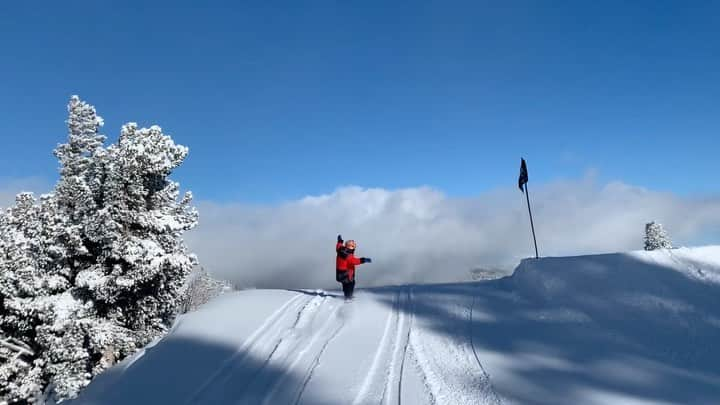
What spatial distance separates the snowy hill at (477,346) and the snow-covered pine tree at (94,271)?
853 centimetres

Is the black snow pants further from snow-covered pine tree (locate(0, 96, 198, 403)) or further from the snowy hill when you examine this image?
snow-covered pine tree (locate(0, 96, 198, 403))

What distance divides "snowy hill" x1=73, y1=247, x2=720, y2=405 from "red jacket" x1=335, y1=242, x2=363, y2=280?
57.2 inches

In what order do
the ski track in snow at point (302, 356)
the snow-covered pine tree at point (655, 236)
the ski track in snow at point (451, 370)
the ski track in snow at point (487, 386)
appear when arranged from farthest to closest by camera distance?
the snow-covered pine tree at point (655, 236) → the ski track in snow at point (302, 356) → the ski track in snow at point (451, 370) → the ski track in snow at point (487, 386)

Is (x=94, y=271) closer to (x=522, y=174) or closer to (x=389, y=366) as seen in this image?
(x=389, y=366)

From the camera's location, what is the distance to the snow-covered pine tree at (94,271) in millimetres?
17203

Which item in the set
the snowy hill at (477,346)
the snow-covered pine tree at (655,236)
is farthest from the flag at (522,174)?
the snow-covered pine tree at (655,236)

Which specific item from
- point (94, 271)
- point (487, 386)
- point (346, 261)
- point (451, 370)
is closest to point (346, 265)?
point (346, 261)

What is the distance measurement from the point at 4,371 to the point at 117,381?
591 inches

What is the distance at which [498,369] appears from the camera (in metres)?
6.72

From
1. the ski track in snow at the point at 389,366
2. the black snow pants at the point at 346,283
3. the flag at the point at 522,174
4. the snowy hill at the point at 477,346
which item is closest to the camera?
the ski track in snow at the point at 389,366

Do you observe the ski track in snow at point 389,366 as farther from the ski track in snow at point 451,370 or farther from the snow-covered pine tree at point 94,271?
the snow-covered pine tree at point 94,271

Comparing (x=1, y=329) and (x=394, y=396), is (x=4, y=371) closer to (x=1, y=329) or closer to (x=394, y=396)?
(x=1, y=329)

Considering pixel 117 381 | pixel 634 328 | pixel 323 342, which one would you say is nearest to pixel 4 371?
pixel 117 381

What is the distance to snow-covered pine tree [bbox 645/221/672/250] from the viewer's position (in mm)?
45219
